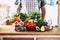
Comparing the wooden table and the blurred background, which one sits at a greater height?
the blurred background

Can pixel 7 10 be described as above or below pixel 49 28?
above

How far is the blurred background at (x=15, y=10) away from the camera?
2.46 metres

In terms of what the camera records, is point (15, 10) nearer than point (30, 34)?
No

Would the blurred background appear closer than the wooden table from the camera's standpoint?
No

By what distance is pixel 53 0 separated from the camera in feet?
8.07

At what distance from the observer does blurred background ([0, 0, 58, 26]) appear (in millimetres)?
2461

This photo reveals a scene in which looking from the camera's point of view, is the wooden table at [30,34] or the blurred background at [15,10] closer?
the wooden table at [30,34]

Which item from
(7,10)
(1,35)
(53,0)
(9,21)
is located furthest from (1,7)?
(53,0)

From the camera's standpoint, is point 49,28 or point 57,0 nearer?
point 49,28

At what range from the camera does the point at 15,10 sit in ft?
8.07

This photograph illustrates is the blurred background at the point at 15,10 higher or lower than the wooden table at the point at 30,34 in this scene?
higher

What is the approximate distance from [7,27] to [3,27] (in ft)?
0.22

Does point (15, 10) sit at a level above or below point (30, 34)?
above

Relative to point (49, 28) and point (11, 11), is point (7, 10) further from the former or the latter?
point (49, 28)
